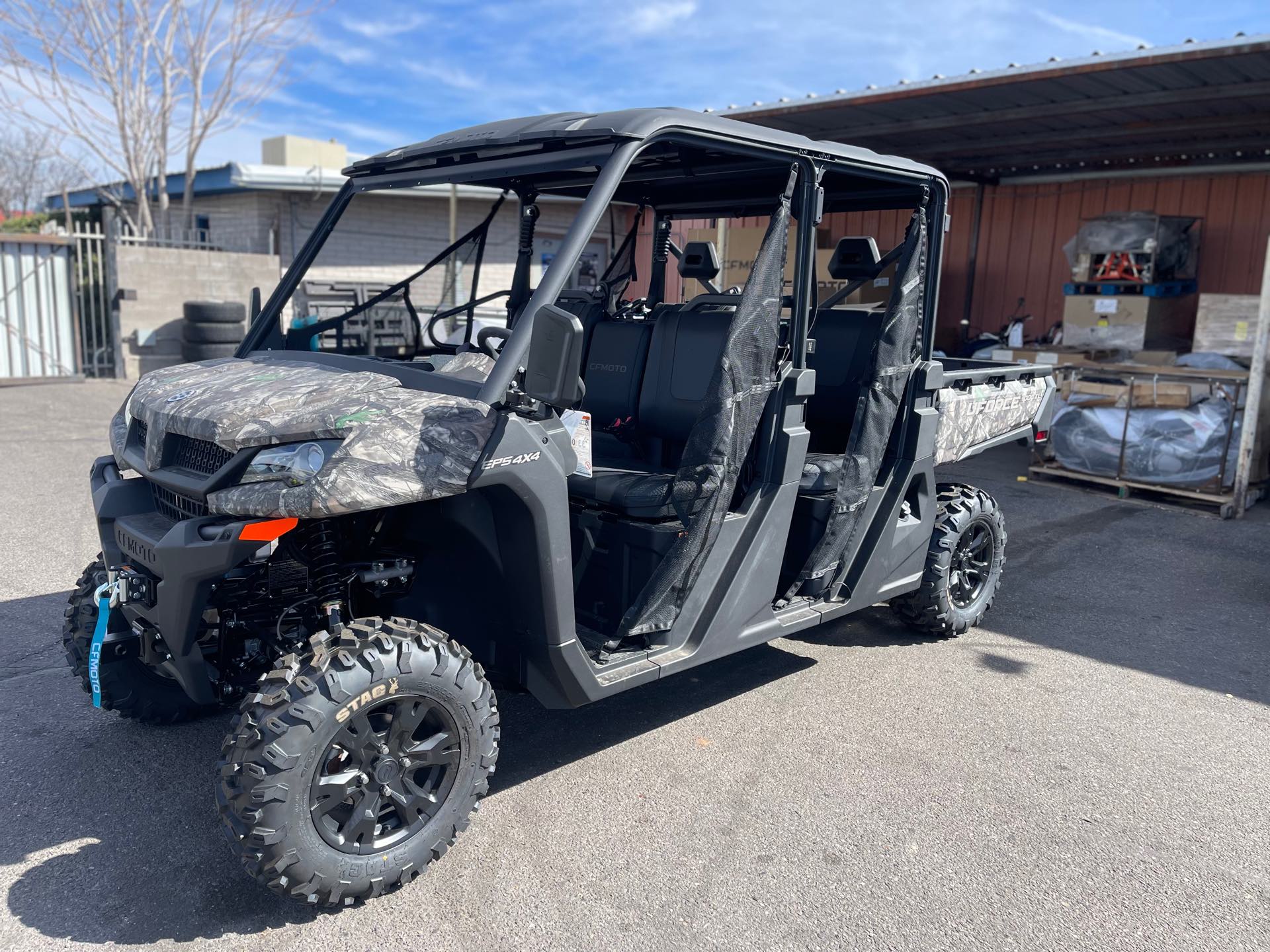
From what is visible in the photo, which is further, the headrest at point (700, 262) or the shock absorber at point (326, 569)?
the headrest at point (700, 262)

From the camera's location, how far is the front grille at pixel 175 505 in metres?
2.85

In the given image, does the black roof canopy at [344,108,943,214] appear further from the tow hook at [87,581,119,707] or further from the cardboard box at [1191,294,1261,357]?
the cardboard box at [1191,294,1261,357]

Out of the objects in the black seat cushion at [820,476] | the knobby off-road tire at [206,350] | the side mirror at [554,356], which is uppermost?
the side mirror at [554,356]

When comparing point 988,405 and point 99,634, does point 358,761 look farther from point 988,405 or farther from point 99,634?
point 988,405

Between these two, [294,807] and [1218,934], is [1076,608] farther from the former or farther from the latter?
[294,807]

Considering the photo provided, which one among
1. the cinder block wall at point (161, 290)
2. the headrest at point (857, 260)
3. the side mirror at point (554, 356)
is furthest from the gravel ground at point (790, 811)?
the cinder block wall at point (161, 290)

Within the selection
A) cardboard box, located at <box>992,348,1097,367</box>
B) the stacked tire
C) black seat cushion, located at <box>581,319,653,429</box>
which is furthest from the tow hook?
the stacked tire

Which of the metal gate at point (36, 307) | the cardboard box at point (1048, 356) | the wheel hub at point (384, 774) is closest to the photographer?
the wheel hub at point (384, 774)

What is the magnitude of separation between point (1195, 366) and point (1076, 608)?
4.22m

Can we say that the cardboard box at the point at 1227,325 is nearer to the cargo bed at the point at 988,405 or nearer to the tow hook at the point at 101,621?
the cargo bed at the point at 988,405

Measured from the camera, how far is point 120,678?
3613 millimetres

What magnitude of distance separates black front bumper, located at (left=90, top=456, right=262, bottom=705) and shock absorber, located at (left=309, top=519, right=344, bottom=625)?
276 mm

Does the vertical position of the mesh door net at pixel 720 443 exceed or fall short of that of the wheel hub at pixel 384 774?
it exceeds it

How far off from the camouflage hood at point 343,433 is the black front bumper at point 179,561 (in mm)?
90
